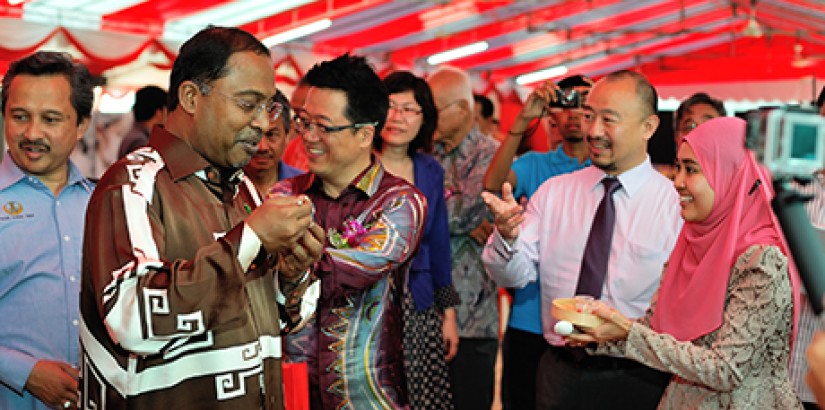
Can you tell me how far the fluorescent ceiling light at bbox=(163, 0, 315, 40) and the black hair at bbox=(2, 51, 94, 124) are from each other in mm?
6611

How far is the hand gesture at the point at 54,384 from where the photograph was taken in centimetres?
250

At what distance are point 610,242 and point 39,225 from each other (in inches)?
75.9

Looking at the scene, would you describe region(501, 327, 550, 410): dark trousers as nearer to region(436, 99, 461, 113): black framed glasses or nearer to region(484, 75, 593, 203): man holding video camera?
region(484, 75, 593, 203): man holding video camera

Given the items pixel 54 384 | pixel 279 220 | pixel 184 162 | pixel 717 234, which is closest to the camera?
pixel 279 220

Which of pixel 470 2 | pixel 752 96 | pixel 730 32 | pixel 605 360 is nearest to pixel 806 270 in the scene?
pixel 605 360

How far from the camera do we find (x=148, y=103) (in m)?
6.07

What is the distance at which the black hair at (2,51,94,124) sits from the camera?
9.14ft

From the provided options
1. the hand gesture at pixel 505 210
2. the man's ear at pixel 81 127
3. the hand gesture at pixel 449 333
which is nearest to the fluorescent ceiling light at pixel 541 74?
the hand gesture at pixel 449 333

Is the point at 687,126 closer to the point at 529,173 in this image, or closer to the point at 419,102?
the point at 529,173

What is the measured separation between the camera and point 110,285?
5.84 ft

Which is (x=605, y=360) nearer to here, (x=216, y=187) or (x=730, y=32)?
(x=216, y=187)

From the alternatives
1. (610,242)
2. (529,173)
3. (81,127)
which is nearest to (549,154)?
(529,173)

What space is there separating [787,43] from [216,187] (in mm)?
18764

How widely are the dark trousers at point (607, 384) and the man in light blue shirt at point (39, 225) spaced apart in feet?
5.50
